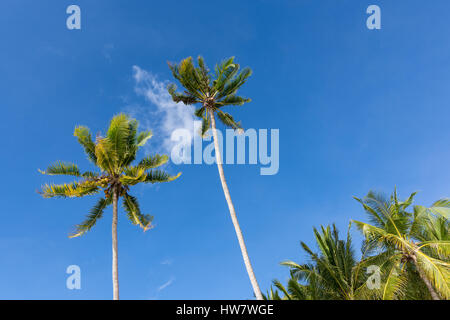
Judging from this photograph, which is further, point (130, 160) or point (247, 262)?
point (130, 160)

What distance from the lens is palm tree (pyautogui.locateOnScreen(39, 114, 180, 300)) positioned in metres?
16.4

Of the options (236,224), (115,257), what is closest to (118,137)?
(115,257)

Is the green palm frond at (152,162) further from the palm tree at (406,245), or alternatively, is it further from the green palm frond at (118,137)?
the palm tree at (406,245)

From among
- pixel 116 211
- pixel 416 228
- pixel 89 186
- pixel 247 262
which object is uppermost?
pixel 89 186

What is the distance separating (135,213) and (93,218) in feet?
7.82

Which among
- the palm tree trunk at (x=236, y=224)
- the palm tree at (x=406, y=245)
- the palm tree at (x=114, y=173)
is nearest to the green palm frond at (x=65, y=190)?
the palm tree at (x=114, y=173)

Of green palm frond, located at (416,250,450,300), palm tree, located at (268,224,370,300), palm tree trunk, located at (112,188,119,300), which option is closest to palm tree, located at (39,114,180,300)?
palm tree trunk, located at (112,188,119,300)

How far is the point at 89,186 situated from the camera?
16.7 metres

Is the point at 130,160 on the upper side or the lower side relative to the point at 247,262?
upper

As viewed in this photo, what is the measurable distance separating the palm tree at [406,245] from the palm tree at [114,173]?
40.0ft
